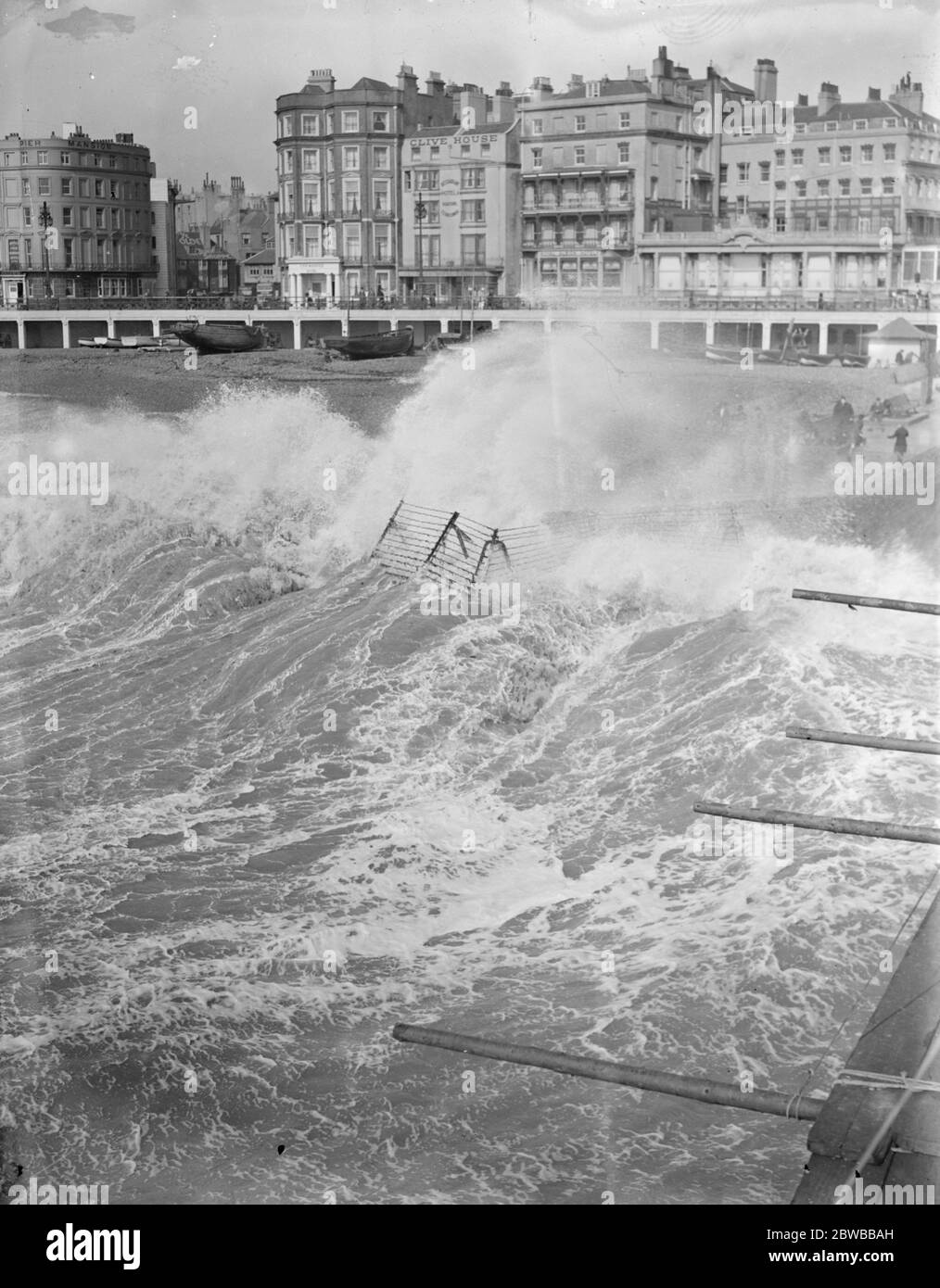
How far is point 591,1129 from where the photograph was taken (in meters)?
3.68

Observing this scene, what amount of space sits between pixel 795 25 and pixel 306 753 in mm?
3307

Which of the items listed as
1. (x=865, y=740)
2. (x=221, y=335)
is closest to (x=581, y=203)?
(x=221, y=335)

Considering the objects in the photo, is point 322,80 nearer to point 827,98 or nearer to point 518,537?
point 827,98

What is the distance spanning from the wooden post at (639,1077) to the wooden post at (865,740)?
2.98ft

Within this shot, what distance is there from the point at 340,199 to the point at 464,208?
70cm

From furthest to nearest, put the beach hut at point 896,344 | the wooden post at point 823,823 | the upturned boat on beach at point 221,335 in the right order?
the upturned boat on beach at point 221,335 < the beach hut at point 896,344 < the wooden post at point 823,823

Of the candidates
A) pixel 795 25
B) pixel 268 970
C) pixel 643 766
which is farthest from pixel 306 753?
pixel 795 25

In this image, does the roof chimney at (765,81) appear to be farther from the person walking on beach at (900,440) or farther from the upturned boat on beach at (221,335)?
the upturned boat on beach at (221,335)

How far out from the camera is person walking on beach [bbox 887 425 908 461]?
7.04m

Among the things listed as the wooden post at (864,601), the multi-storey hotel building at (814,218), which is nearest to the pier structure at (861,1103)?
the wooden post at (864,601)

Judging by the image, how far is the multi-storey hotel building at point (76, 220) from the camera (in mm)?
7176

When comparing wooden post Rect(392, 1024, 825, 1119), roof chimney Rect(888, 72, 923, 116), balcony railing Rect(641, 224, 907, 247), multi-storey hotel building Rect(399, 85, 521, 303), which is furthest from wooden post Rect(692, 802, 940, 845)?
multi-storey hotel building Rect(399, 85, 521, 303)

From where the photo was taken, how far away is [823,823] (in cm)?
271
